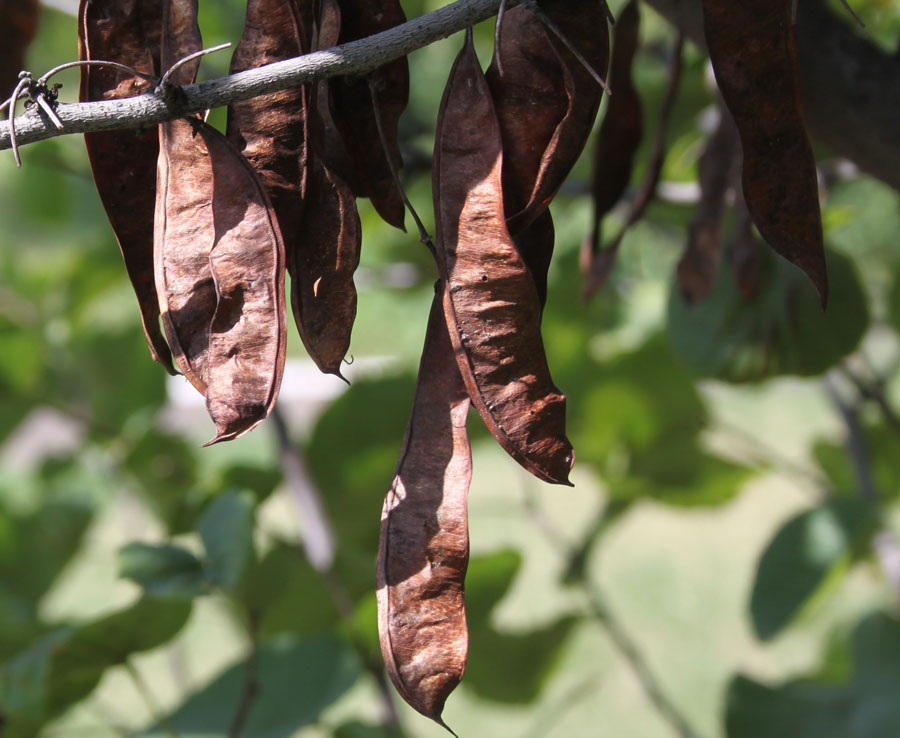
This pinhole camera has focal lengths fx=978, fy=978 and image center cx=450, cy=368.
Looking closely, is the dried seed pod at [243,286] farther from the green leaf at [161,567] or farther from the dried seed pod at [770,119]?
the green leaf at [161,567]

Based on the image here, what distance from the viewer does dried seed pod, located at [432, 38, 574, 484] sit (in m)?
0.42

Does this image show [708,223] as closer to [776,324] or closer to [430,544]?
[776,324]

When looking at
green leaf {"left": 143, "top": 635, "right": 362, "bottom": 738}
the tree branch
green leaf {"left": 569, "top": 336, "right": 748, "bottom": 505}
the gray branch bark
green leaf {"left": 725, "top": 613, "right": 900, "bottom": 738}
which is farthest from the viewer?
green leaf {"left": 569, "top": 336, "right": 748, "bottom": 505}

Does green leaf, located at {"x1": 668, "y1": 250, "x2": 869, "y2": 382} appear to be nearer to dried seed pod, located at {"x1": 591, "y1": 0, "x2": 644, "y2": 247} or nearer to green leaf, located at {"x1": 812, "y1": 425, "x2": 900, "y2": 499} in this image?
dried seed pod, located at {"x1": 591, "y1": 0, "x2": 644, "y2": 247}

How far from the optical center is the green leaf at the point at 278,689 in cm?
82

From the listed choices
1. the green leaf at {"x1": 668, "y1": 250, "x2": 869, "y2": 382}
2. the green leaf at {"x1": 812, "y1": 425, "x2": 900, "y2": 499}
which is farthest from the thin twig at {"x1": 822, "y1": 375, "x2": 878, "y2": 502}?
the green leaf at {"x1": 668, "y1": 250, "x2": 869, "y2": 382}

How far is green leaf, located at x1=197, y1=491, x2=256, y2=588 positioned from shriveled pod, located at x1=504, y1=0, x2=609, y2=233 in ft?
1.36

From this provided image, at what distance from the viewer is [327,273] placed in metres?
0.47

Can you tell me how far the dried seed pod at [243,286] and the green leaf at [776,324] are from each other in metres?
0.51

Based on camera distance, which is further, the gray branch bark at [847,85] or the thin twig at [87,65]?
the gray branch bark at [847,85]

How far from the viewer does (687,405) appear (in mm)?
1192

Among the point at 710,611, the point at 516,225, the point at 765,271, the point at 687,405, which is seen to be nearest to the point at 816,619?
the point at 710,611

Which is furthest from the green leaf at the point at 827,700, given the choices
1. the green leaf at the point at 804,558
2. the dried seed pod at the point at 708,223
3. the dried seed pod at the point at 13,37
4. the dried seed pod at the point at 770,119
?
the dried seed pod at the point at 13,37

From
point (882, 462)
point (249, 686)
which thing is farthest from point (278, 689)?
point (882, 462)
